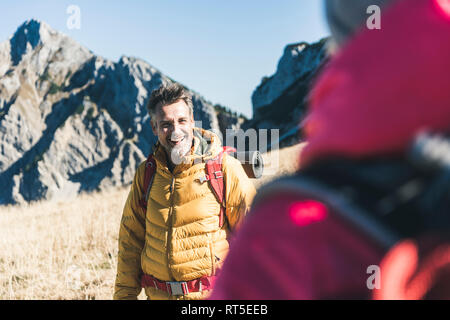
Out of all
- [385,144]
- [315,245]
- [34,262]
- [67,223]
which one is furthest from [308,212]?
[67,223]

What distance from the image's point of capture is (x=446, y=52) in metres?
0.51

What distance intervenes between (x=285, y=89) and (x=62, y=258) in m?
63.9

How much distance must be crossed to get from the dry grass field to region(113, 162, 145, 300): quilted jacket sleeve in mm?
1740

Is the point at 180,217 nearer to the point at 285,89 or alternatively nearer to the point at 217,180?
the point at 217,180

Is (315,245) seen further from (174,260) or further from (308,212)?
(174,260)

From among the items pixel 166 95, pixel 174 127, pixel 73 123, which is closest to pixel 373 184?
pixel 174 127

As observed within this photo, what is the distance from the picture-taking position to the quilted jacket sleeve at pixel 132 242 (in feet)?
9.64

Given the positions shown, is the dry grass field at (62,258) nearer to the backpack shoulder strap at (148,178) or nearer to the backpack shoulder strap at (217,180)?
the backpack shoulder strap at (217,180)

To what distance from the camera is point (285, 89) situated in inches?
2606

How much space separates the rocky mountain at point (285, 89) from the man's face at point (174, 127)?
53026 mm

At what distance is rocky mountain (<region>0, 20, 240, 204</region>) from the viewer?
85812 mm

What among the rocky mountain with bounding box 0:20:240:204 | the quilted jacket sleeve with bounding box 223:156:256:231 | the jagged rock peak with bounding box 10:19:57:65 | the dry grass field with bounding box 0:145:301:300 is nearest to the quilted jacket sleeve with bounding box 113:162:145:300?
the quilted jacket sleeve with bounding box 223:156:256:231

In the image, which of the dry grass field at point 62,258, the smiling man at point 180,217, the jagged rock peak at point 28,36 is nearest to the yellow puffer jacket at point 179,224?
the smiling man at point 180,217

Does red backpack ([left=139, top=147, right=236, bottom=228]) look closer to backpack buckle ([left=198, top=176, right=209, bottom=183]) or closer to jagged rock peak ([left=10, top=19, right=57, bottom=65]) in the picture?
backpack buckle ([left=198, top=176, right=209, bottom=183])
